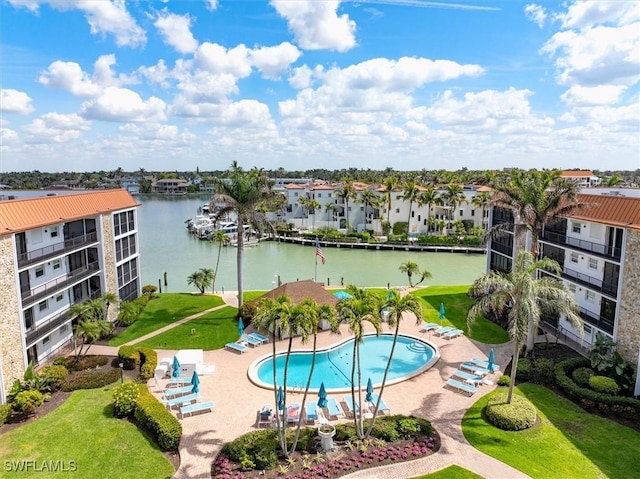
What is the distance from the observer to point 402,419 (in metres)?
20.0

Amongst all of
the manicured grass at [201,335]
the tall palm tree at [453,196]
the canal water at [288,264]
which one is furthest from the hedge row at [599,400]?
the tall palm tree at [453,196]

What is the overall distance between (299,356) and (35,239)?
17.8m

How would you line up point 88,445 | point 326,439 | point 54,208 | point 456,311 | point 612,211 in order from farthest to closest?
point 456,311, point 54,208, point 612,211, point 88,445, point 326,439

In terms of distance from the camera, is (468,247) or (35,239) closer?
(35,239)

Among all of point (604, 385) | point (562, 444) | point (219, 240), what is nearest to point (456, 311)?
→ point (604, 385)

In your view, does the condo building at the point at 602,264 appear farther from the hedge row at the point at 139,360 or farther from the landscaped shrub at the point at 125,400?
the hedge row at the point at 139,360

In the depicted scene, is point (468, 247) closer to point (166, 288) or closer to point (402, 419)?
point (166, 288)

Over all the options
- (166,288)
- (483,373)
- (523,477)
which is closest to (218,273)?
(166,288)

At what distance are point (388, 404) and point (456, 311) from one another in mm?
16485

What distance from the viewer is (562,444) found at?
1850cm

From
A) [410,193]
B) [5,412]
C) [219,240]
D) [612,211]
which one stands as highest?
[612,211]

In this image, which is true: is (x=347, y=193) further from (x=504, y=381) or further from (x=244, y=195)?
(x=504, y=381)

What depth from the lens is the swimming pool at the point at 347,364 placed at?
2539 cm

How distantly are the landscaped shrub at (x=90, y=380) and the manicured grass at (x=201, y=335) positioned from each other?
460 cm
